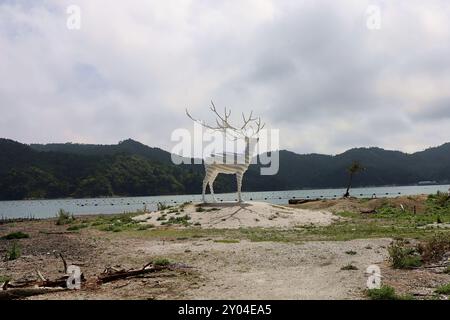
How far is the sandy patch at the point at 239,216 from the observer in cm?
2772

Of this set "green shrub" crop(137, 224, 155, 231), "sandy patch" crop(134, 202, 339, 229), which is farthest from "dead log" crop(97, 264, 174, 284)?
"green shrub" crop(137, 224, 155, 231)

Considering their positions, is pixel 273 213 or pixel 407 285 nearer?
pixel 407 285

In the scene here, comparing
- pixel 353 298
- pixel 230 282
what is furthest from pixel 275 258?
pixel 353 298

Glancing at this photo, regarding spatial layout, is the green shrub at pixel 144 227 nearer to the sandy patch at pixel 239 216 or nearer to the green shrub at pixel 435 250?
the sandy patch at pixel 239 216

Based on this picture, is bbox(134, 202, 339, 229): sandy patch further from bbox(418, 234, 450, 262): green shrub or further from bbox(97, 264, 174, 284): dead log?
bbox(97, 264, 174, 284): dead log

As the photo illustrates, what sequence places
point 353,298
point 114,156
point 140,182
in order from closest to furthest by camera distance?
point 353,298 → point 140,182 → point 114,156

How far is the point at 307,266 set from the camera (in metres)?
13.3

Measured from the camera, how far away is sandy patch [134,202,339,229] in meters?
27.7

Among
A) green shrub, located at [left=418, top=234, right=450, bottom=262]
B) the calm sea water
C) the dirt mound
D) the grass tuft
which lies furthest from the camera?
the calm sea water

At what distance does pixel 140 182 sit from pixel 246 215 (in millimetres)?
127833

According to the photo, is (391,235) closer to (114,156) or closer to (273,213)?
(273,213)

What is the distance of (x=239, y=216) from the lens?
28.8 metres

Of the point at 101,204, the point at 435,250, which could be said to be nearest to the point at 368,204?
the point at 435,250

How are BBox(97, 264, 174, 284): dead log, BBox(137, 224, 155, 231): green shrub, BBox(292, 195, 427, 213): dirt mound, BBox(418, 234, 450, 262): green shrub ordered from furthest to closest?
BBox(292, 195, 427, 213): dirt mound, BBox(137, 224, 155, 231): green shrub, BBox(418, 234, 450, 262): green shrub, BBox(97, 264, 174, 284): dead log
